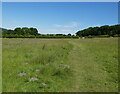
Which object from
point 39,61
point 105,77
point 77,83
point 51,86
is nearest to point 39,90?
point 51,86

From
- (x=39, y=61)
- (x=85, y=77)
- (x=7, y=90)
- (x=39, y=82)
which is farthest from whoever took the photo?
(x=39, y=61)

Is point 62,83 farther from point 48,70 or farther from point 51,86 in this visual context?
point 48,70

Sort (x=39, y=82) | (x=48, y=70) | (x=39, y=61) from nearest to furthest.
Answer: (x=39, y=82), (x=48, y=70), (x=39, y=61)

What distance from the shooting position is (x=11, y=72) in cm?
729

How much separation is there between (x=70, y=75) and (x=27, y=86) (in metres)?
2.59

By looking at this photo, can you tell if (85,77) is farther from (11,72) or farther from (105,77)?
(11,72)

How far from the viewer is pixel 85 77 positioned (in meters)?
7.03

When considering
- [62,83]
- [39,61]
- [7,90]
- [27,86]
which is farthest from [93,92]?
[39,61]

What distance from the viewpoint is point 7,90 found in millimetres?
5176

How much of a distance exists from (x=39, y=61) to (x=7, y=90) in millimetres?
5134

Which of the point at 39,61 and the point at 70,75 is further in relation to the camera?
the point at 39,61

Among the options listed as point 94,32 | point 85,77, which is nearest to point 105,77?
point 85,77

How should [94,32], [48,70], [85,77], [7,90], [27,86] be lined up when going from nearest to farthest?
1. [7,90]
2. [27,86]
3. [85,77]
4. [48,70]
5. [94,32]

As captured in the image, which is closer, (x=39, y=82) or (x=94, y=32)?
(x=39, y=82)
